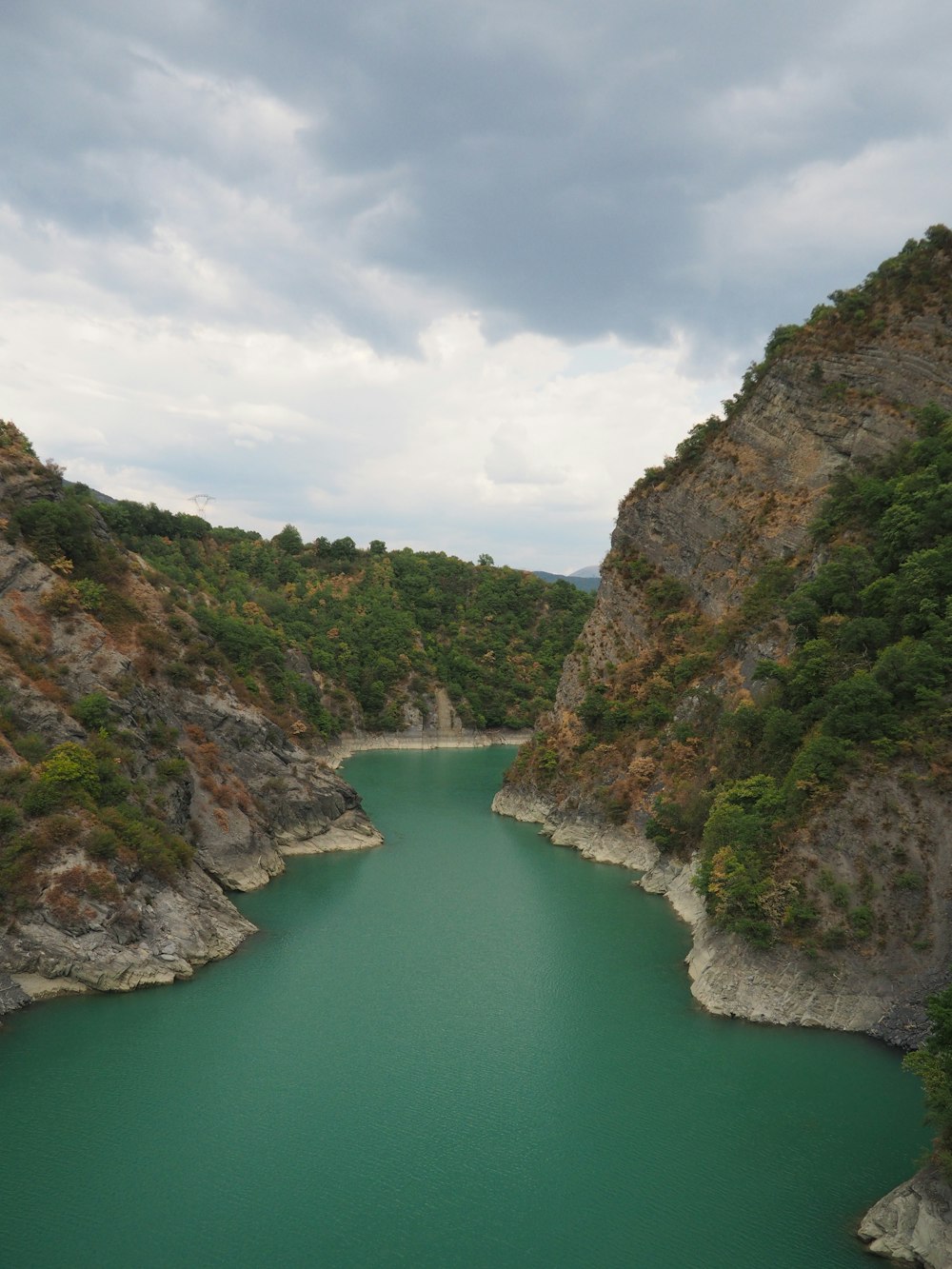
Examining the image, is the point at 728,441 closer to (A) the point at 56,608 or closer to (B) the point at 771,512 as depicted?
(B) the point at 771,512

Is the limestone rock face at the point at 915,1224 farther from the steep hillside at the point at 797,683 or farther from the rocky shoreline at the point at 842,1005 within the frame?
the steep hillside at the point at 797,683

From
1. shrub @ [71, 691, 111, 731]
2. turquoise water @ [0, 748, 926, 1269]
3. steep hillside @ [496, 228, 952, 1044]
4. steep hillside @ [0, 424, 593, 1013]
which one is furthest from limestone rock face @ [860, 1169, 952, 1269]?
shrub @ [71, 691, 111, 731]

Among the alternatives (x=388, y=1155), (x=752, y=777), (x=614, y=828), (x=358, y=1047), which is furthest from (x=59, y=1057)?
(x=614, y=828)

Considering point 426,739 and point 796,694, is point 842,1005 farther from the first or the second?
point 426,739

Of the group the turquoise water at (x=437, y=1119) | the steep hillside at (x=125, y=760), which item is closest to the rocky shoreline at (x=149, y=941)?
the steep hillside at (x=125, y=760)

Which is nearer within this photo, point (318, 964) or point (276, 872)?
point (318, 964)
